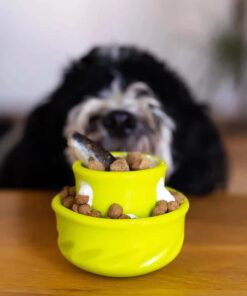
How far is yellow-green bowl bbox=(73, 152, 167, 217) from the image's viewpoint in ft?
1.71

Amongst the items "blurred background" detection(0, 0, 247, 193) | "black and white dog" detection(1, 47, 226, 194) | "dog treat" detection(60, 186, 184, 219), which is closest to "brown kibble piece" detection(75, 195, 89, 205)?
"dog treat" detection(60, 186, 184, 219)

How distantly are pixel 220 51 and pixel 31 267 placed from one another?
947mm

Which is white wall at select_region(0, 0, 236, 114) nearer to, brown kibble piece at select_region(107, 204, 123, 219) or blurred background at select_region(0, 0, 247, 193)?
blurred background at select_region(0, 0, 247, 193)

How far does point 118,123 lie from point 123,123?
0.03 feet

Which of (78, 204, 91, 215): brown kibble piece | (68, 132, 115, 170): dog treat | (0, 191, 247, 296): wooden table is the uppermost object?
(68, 132, 115, 170): dog treat

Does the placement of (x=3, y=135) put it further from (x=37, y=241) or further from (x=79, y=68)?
(x=37, y=241)

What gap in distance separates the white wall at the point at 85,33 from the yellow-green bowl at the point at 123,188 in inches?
30.1

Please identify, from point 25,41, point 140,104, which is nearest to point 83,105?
point 140,104

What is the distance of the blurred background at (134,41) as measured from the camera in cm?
126

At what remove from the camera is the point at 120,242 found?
0.52m

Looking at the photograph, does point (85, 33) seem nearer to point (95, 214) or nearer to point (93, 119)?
point (93, 119)

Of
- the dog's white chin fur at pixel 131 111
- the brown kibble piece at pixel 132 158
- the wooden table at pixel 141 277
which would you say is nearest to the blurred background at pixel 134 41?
the dog's white chin fur at pixel 131 111

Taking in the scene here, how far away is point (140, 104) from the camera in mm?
1008

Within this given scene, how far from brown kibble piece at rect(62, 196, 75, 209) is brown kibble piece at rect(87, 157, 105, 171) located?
0.16 feet
